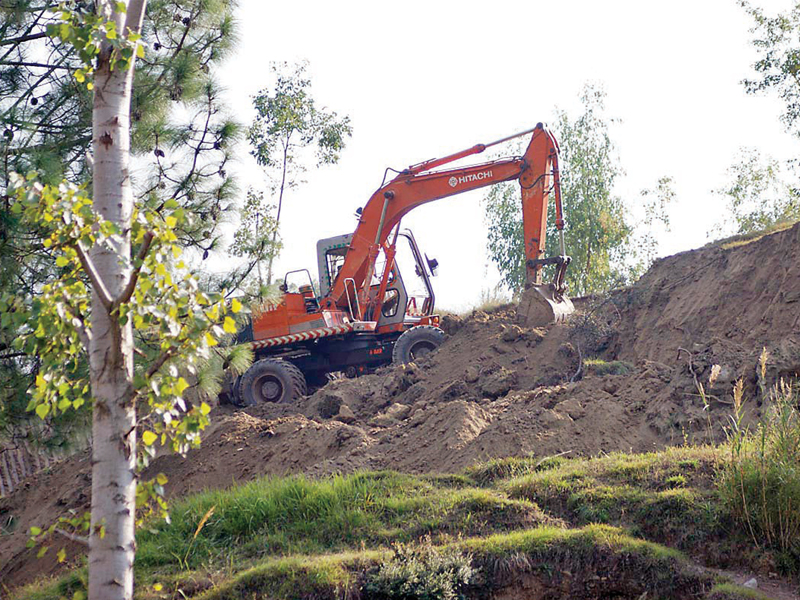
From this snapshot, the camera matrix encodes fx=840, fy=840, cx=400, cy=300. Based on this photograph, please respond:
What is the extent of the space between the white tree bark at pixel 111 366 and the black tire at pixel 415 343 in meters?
11.8

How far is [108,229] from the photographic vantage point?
370 centimetres

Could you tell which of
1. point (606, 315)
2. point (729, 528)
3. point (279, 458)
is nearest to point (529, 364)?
point (606, 315)

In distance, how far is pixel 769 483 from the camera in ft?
20.7

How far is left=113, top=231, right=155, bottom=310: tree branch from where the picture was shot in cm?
393

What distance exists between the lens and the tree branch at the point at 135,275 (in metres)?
3.93

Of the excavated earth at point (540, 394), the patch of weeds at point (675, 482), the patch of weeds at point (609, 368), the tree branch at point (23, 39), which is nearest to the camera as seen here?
the patch of weeds at point (675, 482)

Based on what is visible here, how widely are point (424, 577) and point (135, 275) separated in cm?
328

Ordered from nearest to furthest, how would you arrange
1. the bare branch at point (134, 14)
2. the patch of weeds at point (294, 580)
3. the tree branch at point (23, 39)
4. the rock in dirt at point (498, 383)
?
the bare branch at point (134, 14) < the patch of weeds at point (294, 580) < the tree branch at point (23, 39) < the rock in dirt at point (498, 383)

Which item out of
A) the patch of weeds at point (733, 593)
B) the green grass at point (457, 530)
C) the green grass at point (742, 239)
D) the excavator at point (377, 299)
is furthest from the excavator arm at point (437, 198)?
the patch of weeds at point (733, 593)

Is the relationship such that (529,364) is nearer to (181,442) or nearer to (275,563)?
(275,563)

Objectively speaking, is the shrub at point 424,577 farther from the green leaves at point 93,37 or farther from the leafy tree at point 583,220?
the leafy tree at point 583,220

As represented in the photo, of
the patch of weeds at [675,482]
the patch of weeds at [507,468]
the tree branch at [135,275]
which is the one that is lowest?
the patch of weeds at [675,482]

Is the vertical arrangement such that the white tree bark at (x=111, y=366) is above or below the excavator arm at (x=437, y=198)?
below

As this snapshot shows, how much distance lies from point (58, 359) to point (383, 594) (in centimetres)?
310
